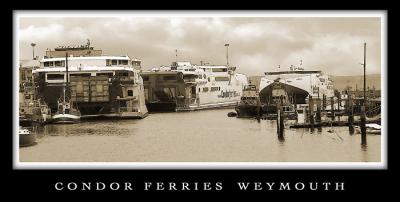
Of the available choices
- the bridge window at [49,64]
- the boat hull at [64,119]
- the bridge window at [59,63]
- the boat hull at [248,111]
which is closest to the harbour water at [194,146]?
the boat hull at [64,119]

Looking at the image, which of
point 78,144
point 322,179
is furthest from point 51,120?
point 322,179

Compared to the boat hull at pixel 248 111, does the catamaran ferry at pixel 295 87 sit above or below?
above

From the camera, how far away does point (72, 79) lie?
27844 mm

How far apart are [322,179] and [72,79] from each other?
1906 cm

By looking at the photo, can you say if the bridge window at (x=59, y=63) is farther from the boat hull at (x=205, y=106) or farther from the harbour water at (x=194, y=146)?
the boat hull at (x=205, y=106)

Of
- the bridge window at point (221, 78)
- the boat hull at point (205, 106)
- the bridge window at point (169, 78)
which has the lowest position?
the boat hull at point (205, 106)

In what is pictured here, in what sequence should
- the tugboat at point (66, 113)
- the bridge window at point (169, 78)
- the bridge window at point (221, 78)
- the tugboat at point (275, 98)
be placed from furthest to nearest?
the bridge window at point (221, 78), the bridge window at point (169, 78), the tugboat at point (275, 98), the tugboat at point (66, 113)

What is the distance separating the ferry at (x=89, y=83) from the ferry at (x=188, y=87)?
7800 mm

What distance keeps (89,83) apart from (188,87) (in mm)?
14718

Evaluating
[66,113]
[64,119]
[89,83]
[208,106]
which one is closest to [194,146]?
[64,119]

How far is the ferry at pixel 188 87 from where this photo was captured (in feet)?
131

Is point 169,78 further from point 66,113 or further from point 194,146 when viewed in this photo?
point 194,146

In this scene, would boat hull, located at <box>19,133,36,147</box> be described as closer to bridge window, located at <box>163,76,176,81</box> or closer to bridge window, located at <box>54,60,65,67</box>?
bridge window, located at <box>54,60,65,67</box>

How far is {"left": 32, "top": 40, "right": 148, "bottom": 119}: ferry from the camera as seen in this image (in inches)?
1093
